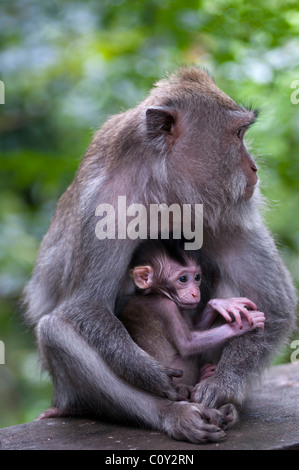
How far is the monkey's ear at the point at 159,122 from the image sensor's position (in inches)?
158

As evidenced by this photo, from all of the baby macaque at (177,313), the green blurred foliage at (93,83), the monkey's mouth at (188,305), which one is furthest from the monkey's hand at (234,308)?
the green blurred foliage at (93,83)

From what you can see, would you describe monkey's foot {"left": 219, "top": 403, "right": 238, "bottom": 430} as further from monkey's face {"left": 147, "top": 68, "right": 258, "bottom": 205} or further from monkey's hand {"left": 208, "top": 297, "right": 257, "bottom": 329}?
monkey's face {"left": 147, "top": 68, "right": 258, "bottom": 205}

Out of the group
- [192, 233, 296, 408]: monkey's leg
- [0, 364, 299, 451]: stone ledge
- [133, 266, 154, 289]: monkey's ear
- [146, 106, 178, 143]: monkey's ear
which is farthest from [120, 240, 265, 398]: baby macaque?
[146, 106, 178, 143]: monkey's ear

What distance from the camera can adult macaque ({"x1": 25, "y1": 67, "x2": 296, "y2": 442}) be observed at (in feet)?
12.4

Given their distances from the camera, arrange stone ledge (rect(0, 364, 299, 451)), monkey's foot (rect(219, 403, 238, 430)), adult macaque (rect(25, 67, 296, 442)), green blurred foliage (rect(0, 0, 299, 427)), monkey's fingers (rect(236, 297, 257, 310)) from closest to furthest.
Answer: stone ledge (rect(0, 364, 299, 451)), monkey's foot (rect(219, 403, 238, 430)), adult macaque (rect(25, 67, 296, 442)), monkey's fingers (rect(236, 297, 257, 310)), green blurred foliage (rect(0, 0, 299, 427))

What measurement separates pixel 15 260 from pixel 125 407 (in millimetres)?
3323

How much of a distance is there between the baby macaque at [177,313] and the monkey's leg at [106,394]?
0.82 ft

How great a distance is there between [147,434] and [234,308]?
87cm

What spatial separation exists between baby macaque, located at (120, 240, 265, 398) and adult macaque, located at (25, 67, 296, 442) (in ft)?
0.40

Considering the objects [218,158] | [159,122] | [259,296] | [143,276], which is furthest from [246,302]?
[159,122]

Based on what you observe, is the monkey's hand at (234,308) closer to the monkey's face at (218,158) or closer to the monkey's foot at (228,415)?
the monkey's foot at (228,415)

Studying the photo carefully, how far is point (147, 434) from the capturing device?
3691 millimetres

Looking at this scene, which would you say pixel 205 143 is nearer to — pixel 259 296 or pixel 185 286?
pixel 185 286

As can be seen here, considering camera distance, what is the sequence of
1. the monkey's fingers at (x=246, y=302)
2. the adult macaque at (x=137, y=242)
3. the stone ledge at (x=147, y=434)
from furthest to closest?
1. the monkey's fingers at (x=246, y=302)
2. the adult macaque at (x=137, y=242)
3. the stone ledge at (x=147, y=434)
